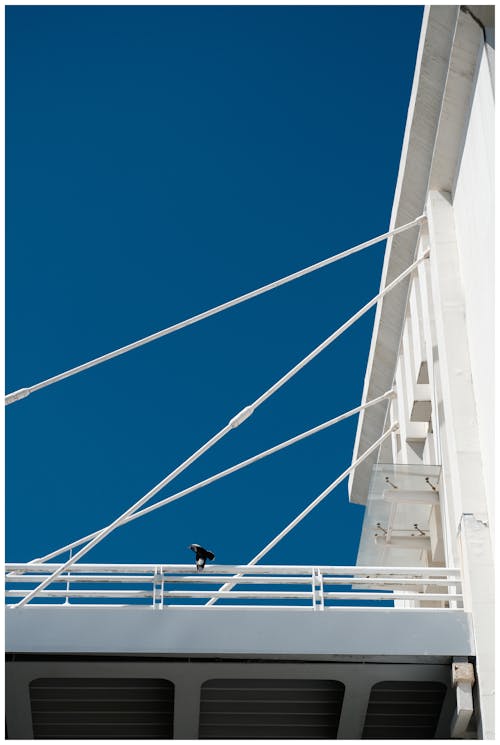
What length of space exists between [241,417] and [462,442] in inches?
121

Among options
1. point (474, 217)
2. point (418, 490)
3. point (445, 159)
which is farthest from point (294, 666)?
point (445, 159)

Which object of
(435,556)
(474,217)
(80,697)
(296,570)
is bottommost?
(80,697)

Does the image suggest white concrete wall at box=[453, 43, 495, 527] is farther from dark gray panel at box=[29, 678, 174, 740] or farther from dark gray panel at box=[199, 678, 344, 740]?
dark gray panel at box=[29, 678, 174, 740]

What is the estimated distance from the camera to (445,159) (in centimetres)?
1759

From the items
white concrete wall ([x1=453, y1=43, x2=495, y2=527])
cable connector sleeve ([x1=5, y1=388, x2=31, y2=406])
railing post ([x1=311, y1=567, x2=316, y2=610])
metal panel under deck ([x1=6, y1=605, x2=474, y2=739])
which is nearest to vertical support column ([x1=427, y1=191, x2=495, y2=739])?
white concrete wall ([x1=453, y1=43, x2=495, y2=527])

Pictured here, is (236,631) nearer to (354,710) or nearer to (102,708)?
(354,710)

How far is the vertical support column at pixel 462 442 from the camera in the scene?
43.6 feet

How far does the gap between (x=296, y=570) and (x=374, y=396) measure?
432 inches

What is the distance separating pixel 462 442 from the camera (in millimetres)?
15062

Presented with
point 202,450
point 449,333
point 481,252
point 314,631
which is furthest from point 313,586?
point 481,252

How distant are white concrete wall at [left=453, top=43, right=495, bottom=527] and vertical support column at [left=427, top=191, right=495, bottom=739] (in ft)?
0.46

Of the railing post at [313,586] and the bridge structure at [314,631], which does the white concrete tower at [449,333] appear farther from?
the railing post at [313,586]

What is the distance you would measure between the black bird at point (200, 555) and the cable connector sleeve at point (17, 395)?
3496 millimetres

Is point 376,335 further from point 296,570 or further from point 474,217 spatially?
point 296,570
